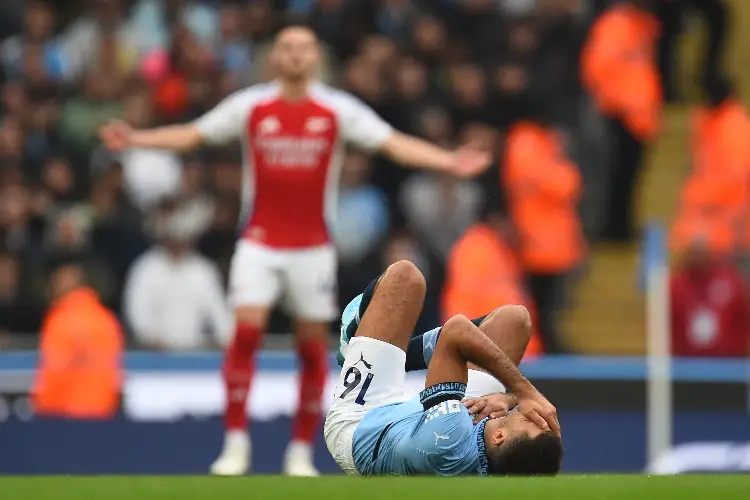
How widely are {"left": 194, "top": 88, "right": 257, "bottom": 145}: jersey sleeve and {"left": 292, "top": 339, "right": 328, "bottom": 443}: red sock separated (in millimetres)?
1347

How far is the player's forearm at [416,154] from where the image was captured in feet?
34.3

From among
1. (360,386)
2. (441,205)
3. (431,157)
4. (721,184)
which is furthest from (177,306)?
(360,386)

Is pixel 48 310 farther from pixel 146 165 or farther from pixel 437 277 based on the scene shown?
pixel 437 277

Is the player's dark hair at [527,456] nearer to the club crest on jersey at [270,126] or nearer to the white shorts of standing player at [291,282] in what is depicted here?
the white shorts of standing player at [291,282]

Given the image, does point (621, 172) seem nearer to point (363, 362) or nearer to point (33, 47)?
point (33, 47)

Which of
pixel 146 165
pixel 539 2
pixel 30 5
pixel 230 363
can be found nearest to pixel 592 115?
pixel 539 2

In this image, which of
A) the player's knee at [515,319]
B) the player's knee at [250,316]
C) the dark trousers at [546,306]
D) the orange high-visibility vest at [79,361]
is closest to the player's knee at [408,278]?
the player's knee at [515,319]

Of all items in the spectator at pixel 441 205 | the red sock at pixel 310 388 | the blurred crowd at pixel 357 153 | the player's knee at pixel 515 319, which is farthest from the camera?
the spectator at pixel 441 205

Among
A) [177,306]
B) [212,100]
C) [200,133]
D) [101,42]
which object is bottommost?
[177,306]

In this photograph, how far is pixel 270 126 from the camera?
10.3 metres

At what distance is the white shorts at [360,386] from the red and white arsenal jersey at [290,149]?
2759 millimetres

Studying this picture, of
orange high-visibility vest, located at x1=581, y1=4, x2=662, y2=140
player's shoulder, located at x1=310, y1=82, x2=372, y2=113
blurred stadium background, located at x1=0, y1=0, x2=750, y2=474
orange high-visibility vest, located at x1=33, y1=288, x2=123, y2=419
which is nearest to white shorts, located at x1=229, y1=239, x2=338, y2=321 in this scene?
player's shoulder, located at x1=310, y1=82, x2=372, y2=113

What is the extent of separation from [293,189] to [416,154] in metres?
0.80

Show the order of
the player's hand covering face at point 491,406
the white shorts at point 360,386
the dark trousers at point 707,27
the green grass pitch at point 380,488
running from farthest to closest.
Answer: the dark trousers at point 707,27
the white shorts at point 360,386
the player's hand covering face at point 491,406
the green grass pitch at point 380,488
